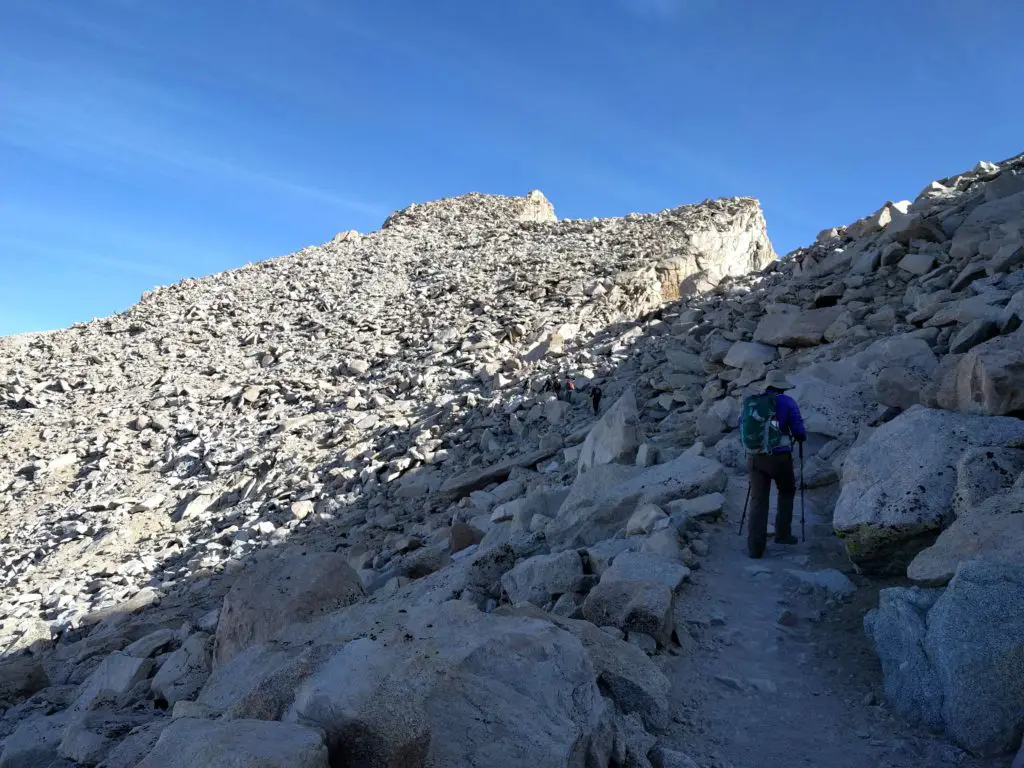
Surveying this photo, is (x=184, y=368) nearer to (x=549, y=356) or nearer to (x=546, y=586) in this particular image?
(x=549, y=356)

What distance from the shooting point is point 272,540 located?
12.2 meters

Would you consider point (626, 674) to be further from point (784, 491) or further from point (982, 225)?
point (982, 225)

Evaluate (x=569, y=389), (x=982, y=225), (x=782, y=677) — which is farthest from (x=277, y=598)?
(x=982, y=225)

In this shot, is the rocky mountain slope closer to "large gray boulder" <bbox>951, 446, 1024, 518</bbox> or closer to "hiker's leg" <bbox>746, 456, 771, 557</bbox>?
"large gray boulder" <bbox>951, 446, 1024, 518</bbox>

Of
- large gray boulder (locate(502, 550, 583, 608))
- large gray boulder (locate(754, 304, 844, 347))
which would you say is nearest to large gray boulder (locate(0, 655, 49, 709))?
large gray boulder (locate(502, 550, 583, 608))

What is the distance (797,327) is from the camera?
12.0 m

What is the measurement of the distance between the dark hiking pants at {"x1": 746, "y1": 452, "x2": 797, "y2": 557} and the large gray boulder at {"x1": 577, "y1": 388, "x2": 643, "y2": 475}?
104 inches

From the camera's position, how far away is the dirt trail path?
3592mm

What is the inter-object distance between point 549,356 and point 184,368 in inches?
441

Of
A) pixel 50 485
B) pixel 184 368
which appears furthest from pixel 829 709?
pixel 184 368

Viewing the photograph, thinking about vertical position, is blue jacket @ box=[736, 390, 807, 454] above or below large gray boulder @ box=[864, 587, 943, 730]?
above

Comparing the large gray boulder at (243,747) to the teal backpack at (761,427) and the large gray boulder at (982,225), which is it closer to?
the teal backpack at (761,427)

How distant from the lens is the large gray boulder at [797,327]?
11731mm

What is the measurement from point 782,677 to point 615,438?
495cm
